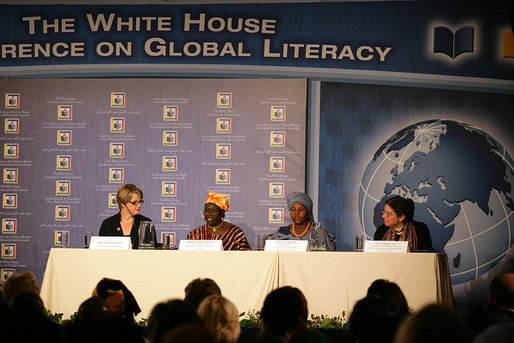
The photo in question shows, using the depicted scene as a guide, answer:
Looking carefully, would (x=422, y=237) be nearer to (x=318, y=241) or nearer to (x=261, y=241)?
(x=318, y=241)

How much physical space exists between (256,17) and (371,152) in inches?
70.4

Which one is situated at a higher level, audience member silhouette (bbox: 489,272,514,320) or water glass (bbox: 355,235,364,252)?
water glass (bbox: 355,235,364,252)

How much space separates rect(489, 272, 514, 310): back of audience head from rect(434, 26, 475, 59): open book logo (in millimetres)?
3720

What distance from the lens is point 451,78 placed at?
6781 millimetres

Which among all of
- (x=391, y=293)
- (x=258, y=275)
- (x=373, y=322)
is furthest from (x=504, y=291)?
(x=258, y=275)

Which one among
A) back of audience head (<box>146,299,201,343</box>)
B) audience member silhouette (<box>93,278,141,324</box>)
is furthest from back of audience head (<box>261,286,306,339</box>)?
audience member silhouette (<box>93,278,141,324</box>)

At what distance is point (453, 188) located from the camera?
6672 millimetres

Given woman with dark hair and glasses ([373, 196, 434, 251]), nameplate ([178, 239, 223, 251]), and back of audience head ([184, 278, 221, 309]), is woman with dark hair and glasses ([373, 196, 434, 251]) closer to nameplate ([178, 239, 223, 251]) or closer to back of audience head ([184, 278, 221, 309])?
nameplate ([178, 239, 223, 251])

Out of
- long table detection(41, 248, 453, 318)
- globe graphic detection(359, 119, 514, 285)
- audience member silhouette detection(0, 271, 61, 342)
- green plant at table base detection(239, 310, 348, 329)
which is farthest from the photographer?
globe graphic detection(359, 119, 514, 285)

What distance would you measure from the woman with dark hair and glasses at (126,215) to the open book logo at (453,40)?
3.29 meters

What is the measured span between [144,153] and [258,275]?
2866 mm

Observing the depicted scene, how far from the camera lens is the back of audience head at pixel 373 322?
2.72m

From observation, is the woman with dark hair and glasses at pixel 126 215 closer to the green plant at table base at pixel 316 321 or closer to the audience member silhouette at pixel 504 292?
the green plant at table base at pixel 316 321

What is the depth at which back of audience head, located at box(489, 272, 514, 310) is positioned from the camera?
11.5 feet
